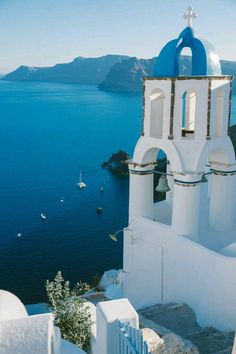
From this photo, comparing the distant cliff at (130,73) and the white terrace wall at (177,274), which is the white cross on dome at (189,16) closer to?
the white terrace wall at (177,274)

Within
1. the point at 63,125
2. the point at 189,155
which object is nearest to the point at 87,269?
the point at 189,155

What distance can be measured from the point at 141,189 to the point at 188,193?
1602 millimetres

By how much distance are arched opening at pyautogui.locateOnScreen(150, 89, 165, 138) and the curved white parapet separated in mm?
5849

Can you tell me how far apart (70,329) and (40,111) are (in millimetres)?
118942

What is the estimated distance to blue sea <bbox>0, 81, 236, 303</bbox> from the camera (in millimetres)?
29062

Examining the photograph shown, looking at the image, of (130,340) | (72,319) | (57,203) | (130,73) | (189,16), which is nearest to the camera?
(130,340)

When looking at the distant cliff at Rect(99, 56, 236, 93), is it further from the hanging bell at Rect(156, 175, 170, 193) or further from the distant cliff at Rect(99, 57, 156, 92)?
the hanging bell at Rect(156, 175, 170, 193)

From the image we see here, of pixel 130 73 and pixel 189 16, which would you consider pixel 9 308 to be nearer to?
pixel 189 16

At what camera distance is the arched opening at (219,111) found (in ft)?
36.5

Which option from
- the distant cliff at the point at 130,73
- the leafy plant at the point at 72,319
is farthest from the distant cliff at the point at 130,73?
the leafy plant at the point at 72,319

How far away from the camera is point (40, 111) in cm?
12325

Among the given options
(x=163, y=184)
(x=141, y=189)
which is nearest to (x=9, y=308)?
(x=141, y=189)

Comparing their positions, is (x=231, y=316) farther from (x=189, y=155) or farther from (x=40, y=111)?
(x=40, y=111)

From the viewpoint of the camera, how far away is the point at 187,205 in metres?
11.1
